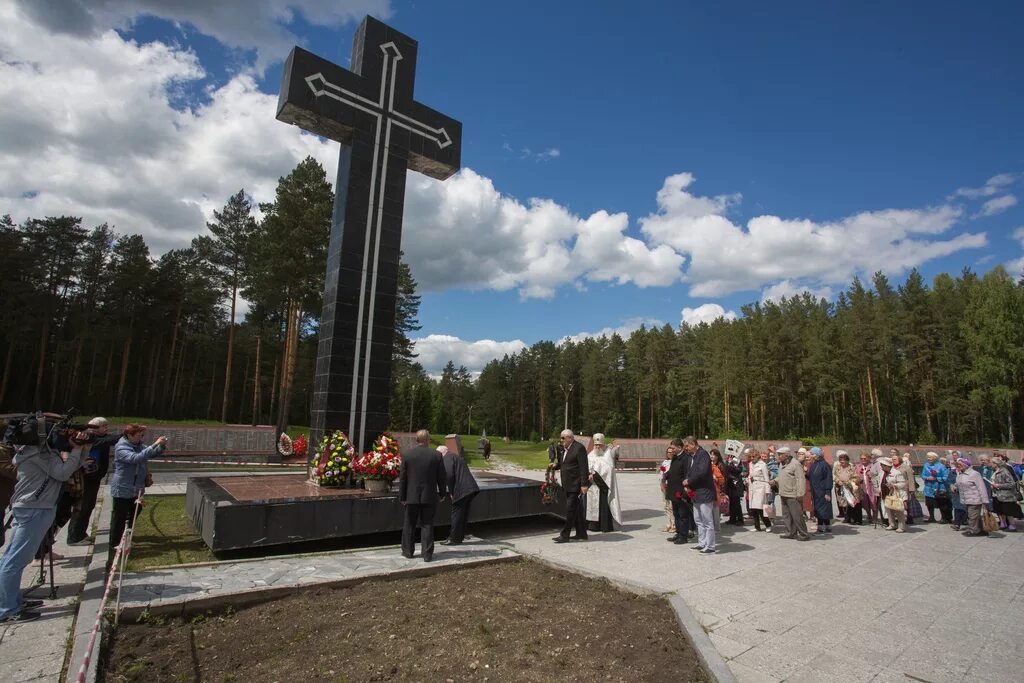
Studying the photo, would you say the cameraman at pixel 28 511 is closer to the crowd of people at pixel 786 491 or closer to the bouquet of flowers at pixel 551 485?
the crowd of people at pixel 786 491

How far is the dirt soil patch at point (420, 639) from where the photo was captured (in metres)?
3.66

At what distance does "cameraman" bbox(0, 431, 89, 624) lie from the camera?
4480 mm

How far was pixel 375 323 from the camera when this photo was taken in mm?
10719

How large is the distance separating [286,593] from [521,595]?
235cm

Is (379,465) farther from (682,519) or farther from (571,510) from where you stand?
(682,519)

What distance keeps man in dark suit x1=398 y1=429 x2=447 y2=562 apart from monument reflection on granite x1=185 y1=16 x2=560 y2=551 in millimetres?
1459

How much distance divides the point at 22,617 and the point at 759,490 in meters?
10.6

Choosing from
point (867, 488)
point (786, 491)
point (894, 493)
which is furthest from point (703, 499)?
point (867, 488)

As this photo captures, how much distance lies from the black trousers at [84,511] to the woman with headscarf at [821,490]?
39.5 ft

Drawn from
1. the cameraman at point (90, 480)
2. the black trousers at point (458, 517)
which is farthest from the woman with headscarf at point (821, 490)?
the cameraman at point (90, 480)

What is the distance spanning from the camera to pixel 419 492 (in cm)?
682

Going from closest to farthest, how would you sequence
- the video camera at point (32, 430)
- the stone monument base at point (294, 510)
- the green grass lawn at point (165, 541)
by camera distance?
1. the video camera at point (32, 430)
2. the green grass lawn at point (165, 541)
3. the stone monument base at point (294, 510)

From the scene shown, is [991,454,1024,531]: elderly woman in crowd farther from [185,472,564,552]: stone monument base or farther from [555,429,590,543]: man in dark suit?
[185,472,564,552]: stone monument base

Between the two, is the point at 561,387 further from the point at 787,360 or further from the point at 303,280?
the point at 303,280
